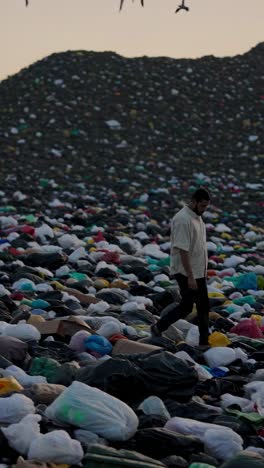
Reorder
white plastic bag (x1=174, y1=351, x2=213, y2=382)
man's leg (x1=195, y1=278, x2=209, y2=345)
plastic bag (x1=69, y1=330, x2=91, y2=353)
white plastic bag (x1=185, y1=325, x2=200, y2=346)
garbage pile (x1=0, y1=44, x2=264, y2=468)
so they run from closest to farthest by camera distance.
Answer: garbage pile (x1=0, y1=44, x2=264, y2=468) → white plastic bag (x1=174, y1=351, x2=213, y2=382) → plastic bag (x1=69, y1=330, x2=91, y2=353) → man's leg (x1=195, y1=278, x2=209, y2=345) → white plastic bag (x1=185, y1=325, x2=200, y2=346)

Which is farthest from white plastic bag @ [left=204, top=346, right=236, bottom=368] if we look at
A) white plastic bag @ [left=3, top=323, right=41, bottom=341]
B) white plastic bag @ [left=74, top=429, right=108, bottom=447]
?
white plastic bag @ [left=74, top=429, right=108, bottom=447]

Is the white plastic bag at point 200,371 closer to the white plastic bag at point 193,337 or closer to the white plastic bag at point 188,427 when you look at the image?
the white plastic bag at point 193,337

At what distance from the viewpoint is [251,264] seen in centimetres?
1205

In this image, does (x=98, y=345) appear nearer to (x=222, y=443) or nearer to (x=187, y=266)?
(x=187, y=266)

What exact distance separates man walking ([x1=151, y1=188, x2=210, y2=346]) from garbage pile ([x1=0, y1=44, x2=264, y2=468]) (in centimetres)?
28

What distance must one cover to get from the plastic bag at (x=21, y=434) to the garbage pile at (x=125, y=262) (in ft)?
0.03

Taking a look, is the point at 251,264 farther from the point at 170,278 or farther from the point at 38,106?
the point at 38,106

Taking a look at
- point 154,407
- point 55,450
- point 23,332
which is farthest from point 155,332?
point 55,450

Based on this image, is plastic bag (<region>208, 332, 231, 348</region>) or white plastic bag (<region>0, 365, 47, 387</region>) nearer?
white plastic bag (<region>0, 365, 47, 387</region>)

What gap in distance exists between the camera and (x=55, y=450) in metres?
3.87

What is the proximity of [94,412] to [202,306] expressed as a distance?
2.31 meters

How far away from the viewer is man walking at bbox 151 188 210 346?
20.0ft

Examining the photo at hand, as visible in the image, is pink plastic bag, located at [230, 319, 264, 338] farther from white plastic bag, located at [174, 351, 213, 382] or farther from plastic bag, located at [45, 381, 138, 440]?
plastic bag, located at [45, 381, 138, 440]

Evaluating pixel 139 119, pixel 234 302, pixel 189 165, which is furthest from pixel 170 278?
pixel 139 119
